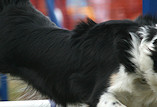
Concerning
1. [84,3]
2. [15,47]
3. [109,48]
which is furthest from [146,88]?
[84,3]

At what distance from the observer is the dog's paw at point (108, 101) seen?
8.54 feet

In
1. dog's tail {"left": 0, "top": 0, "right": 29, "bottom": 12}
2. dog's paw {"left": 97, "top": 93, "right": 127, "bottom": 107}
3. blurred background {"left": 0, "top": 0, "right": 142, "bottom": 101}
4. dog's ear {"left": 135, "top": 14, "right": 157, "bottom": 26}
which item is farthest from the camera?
blurred background {"left": 0, "top": 0, "right": 142, "bottom": 101}

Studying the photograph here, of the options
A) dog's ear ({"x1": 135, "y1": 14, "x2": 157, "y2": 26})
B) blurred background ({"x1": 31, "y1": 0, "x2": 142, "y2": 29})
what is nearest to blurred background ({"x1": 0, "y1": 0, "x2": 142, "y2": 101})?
blurred background ({"x1": 31, "y1": 0, "x2": 142, "y2": 29})

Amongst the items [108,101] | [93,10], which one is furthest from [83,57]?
[93,10]

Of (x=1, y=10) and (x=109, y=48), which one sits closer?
(x=109, y=48)

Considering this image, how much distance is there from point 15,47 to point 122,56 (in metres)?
1.19

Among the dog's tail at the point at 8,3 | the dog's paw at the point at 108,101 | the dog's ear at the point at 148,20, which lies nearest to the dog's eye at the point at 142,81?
the dog's paw at the point at 108,101


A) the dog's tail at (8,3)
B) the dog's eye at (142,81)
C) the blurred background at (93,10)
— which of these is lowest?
the blurred background at (93,10)

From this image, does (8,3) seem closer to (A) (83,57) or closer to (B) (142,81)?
(A) (83,57)

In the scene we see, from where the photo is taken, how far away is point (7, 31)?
135 inches

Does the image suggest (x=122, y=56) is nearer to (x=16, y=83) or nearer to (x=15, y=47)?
(x=15, y=47)

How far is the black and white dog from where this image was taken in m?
2.62

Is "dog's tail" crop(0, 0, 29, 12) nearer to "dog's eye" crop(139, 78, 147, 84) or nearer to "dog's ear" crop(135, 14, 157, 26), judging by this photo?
"dog's ear" crop(135, 14, 157, 26)

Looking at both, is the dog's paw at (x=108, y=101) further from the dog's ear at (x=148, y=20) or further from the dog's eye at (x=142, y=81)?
the dog's ear at (x=148, y=20)
